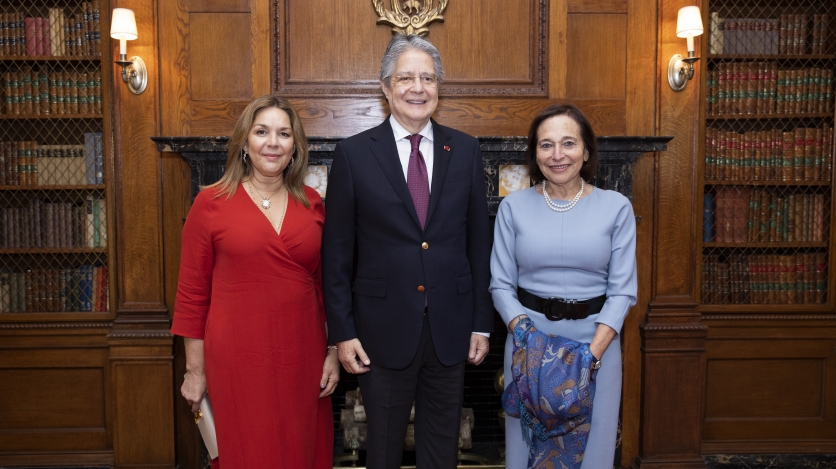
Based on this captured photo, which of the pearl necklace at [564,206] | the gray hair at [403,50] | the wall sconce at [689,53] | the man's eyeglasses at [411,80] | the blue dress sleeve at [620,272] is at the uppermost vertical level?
the wall sconce at [689,53]

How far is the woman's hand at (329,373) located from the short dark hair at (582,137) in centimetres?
93

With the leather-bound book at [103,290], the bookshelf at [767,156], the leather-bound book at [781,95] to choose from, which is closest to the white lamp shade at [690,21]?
the bookshelf at [767,156]

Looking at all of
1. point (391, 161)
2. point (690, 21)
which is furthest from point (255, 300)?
point (690, 21)

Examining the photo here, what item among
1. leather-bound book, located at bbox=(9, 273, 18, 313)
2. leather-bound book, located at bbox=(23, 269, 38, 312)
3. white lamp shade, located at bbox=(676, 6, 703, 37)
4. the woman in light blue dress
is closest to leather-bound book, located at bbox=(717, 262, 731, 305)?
white lamp shade, located at bbox=(676, 6, 703, 37)

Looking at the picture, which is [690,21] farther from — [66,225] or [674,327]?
[66,225]

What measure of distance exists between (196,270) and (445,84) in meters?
1.60

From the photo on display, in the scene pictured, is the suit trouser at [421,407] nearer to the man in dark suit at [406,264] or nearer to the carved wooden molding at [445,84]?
the man in dark suit at [406,264]

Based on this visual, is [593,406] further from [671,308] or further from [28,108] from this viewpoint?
[28,108]

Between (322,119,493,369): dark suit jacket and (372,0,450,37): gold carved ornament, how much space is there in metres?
1.16

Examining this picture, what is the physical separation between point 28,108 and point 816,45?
413 centimetres

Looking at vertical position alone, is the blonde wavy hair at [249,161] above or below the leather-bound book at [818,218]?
above

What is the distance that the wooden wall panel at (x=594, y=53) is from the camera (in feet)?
9.89

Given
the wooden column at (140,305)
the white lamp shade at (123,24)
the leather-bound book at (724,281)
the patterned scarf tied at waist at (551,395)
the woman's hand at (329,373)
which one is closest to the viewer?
the patterned scarf tied at waist at (551,395)

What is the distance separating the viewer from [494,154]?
2814mm
